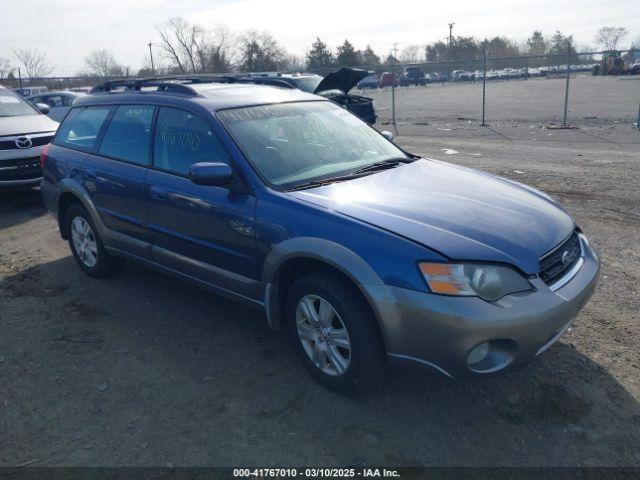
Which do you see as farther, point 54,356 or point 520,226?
point 54,356

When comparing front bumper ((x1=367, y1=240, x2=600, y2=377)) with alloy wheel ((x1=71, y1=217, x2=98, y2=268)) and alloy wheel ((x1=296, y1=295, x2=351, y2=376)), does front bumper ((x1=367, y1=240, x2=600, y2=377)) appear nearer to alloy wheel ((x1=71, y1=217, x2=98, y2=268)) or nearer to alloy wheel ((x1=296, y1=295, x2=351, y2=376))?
alloy wheel ((x1=296, y1=295, x2=351, y2=376))

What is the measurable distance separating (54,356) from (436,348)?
9.02 feet

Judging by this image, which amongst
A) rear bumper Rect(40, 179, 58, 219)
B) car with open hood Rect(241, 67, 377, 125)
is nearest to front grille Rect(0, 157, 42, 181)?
rear bumper Rect(40, 179, 58, 219)

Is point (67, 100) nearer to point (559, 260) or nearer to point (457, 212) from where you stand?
point (457, 212)

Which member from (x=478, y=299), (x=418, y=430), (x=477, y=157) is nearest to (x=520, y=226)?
(x=478, y=299)

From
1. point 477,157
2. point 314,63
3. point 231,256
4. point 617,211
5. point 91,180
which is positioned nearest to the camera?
point 231,256

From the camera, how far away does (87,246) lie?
5312 millimetres

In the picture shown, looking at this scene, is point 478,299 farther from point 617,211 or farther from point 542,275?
point 617,211

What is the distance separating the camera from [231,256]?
3.70m

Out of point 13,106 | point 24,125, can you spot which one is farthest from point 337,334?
point 13,106

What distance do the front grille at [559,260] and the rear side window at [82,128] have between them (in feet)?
12.9

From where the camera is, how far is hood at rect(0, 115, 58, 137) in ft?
27.9

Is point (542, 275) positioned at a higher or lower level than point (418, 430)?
higher

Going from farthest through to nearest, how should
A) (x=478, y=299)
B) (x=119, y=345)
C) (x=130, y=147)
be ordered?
(x=130, y=147) → (x=119, y=345) → (x=478, y=299)
